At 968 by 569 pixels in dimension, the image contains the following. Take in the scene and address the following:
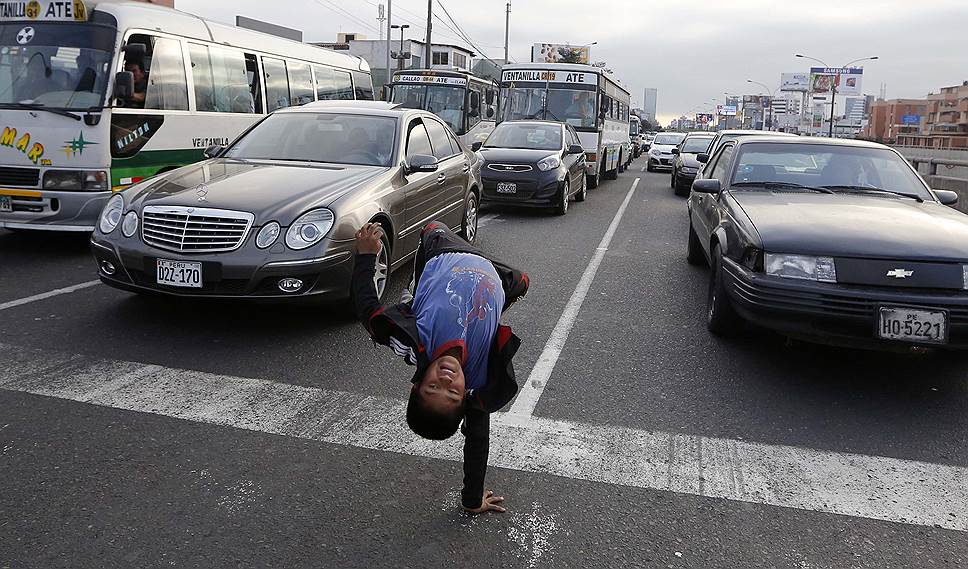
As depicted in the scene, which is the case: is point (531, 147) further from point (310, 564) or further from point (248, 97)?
point (310, 564)

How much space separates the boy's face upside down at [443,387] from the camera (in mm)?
2523

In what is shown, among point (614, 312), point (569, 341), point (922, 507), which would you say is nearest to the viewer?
point (922, 507)

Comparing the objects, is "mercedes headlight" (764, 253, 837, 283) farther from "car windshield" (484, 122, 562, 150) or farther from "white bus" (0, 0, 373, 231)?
"car windshield" (484, 122, 562, 150)

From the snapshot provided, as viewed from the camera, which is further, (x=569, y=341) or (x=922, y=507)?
(x=569, y=341)

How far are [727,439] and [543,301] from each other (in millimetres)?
3025

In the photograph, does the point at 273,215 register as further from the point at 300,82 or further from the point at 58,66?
the point at 300,82

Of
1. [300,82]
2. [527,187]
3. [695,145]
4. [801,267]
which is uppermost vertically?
[300,82]

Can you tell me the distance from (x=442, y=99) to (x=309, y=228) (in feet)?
54.3

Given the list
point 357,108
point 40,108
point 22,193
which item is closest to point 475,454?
point 357,108

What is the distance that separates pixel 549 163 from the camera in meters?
13.2

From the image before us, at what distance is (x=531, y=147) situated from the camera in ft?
46.3

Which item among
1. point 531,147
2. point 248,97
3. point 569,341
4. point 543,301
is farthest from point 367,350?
point 531,147

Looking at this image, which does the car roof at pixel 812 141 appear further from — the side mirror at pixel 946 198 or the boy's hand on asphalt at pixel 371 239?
the boy's hand on asphalt at pixel 371 239

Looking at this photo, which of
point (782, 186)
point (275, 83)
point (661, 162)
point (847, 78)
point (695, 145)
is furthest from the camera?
point (847, 78)
